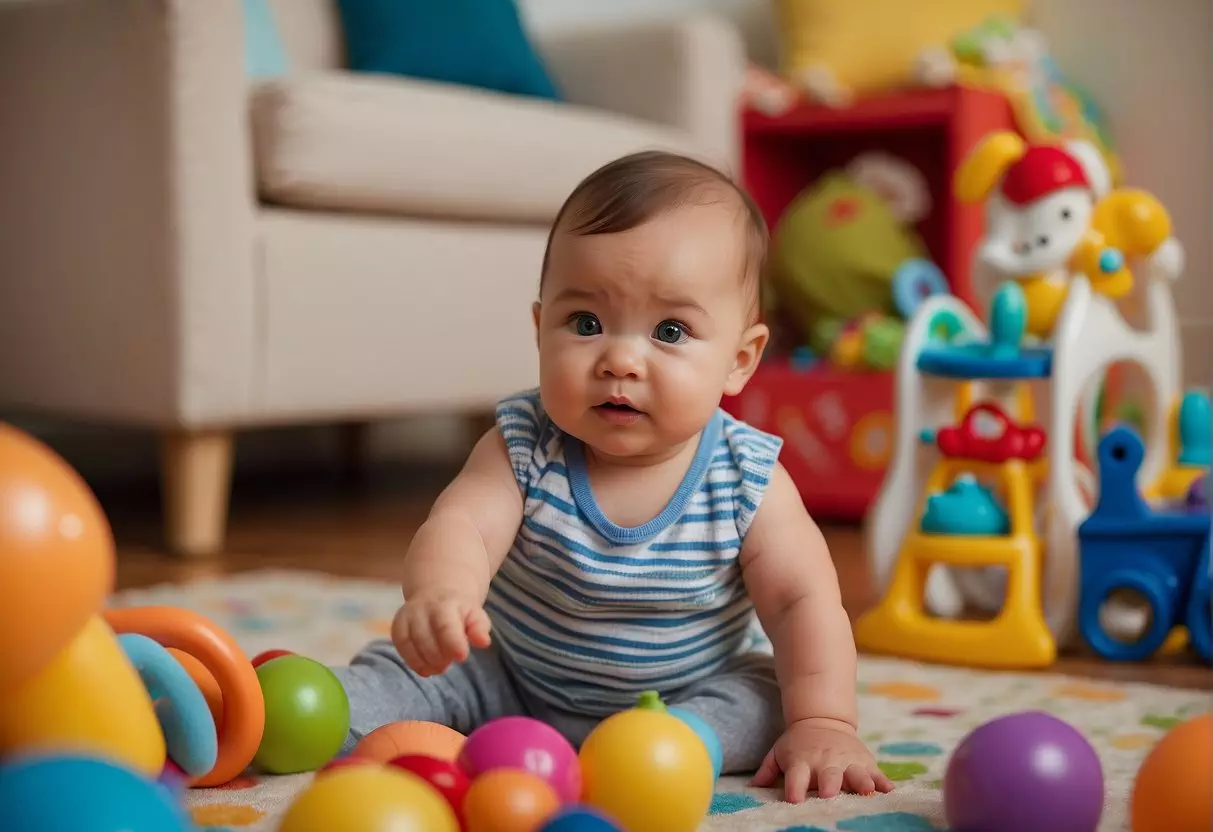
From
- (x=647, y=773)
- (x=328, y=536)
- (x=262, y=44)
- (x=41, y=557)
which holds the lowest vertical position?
(x=328, y=536)

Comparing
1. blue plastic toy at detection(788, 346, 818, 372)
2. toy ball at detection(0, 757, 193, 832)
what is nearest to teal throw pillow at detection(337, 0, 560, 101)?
blue plastic toy at detection(788, 346, 818, 372)

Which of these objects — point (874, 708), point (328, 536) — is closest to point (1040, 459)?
point (874, 708)

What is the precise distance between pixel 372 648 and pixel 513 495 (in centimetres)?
16

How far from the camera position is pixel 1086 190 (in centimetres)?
142

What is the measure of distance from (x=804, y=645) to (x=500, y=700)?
213mm

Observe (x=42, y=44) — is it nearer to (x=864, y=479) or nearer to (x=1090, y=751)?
(x=864, y=479)

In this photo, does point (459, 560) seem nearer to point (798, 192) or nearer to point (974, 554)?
point (974, 554)

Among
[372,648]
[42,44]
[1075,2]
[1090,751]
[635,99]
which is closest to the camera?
[1090,751]

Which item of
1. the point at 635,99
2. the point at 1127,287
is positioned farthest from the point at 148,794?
the point at 635,99

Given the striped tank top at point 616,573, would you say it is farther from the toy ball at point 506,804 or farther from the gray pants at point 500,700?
the toy ball at point 506,804

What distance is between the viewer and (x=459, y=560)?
0.79 m

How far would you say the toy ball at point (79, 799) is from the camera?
481 mm

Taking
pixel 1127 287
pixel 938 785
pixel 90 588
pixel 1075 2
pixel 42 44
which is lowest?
pixel 938 785

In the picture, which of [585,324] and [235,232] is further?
[235,232]
